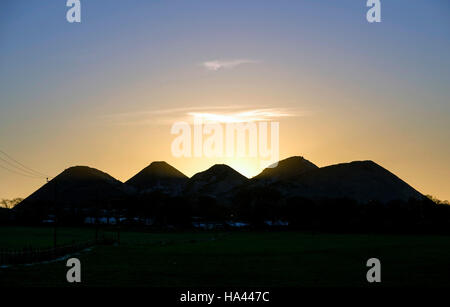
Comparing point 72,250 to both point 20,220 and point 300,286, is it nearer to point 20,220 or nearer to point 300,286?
point 300,286

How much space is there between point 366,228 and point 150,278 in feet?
387

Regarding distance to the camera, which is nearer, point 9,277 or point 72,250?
point 9,277

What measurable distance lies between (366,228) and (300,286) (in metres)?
119

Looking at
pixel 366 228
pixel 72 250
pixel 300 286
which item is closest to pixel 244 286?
pixel 300 286
